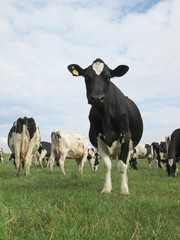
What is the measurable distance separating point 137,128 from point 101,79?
2322 mm

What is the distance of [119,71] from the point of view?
5863 millimetres

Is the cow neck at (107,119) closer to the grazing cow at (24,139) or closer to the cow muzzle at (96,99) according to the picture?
the cow muzzle at (96,99)

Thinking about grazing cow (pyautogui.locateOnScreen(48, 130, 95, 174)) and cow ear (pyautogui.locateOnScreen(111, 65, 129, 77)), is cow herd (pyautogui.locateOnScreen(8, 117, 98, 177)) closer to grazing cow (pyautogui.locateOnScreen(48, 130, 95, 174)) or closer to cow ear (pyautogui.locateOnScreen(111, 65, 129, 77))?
grazing cow (pyautogui.locateOnScreen(48, 130, 95, 174))

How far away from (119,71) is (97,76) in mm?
866

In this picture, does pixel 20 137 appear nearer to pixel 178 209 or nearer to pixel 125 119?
pixel 125 119

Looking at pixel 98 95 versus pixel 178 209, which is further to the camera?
pixel 98 95

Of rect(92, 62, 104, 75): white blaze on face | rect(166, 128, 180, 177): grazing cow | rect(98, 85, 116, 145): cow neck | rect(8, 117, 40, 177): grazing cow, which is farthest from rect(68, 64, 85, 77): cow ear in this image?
rect(166, 128, 180, 177): grazing cow

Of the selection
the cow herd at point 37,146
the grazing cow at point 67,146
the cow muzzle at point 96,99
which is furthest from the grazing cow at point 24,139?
the cow muzzle at point 96,99

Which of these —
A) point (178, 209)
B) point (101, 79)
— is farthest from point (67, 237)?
point (101, 79)

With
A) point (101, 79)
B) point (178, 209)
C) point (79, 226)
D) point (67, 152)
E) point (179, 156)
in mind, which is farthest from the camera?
point (67, 152)

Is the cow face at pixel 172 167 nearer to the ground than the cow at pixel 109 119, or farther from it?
nearer to the ground

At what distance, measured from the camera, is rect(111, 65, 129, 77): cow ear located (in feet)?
19.1

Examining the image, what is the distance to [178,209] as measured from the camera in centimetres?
355

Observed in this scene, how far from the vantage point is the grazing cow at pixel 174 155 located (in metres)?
11.3
